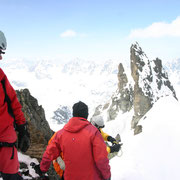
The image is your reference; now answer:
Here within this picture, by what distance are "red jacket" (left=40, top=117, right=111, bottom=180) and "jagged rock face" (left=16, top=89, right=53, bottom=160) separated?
12.1ft

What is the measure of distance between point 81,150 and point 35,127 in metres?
4.85

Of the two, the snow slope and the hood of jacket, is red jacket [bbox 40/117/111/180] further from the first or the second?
the snow slope

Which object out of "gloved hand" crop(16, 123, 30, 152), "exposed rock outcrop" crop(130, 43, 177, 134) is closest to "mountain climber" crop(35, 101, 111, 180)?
"gloved hand" crop(16, 123, 30, 152)

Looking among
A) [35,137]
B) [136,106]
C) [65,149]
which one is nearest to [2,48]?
[65,149]

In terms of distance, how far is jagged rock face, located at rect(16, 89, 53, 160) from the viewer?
7.22m

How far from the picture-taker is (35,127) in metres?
7.92

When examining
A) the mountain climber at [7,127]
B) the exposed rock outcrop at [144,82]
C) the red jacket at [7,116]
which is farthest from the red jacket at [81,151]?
the exposed rock outcrop at [144,82]

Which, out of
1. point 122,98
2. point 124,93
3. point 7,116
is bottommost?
point 122,98

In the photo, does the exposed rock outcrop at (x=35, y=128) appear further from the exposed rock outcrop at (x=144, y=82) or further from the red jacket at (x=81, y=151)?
the exposed rock outcrop at (x=144, y=82)

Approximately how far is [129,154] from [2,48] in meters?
8.82

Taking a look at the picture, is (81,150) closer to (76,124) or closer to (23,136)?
(76,124)

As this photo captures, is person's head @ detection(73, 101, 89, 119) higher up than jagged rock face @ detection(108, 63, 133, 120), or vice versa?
person's head @ detection(73, 101, 89, 119)

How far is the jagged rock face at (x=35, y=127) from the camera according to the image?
7.22 meters

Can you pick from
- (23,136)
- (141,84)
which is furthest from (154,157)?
(141,84)
